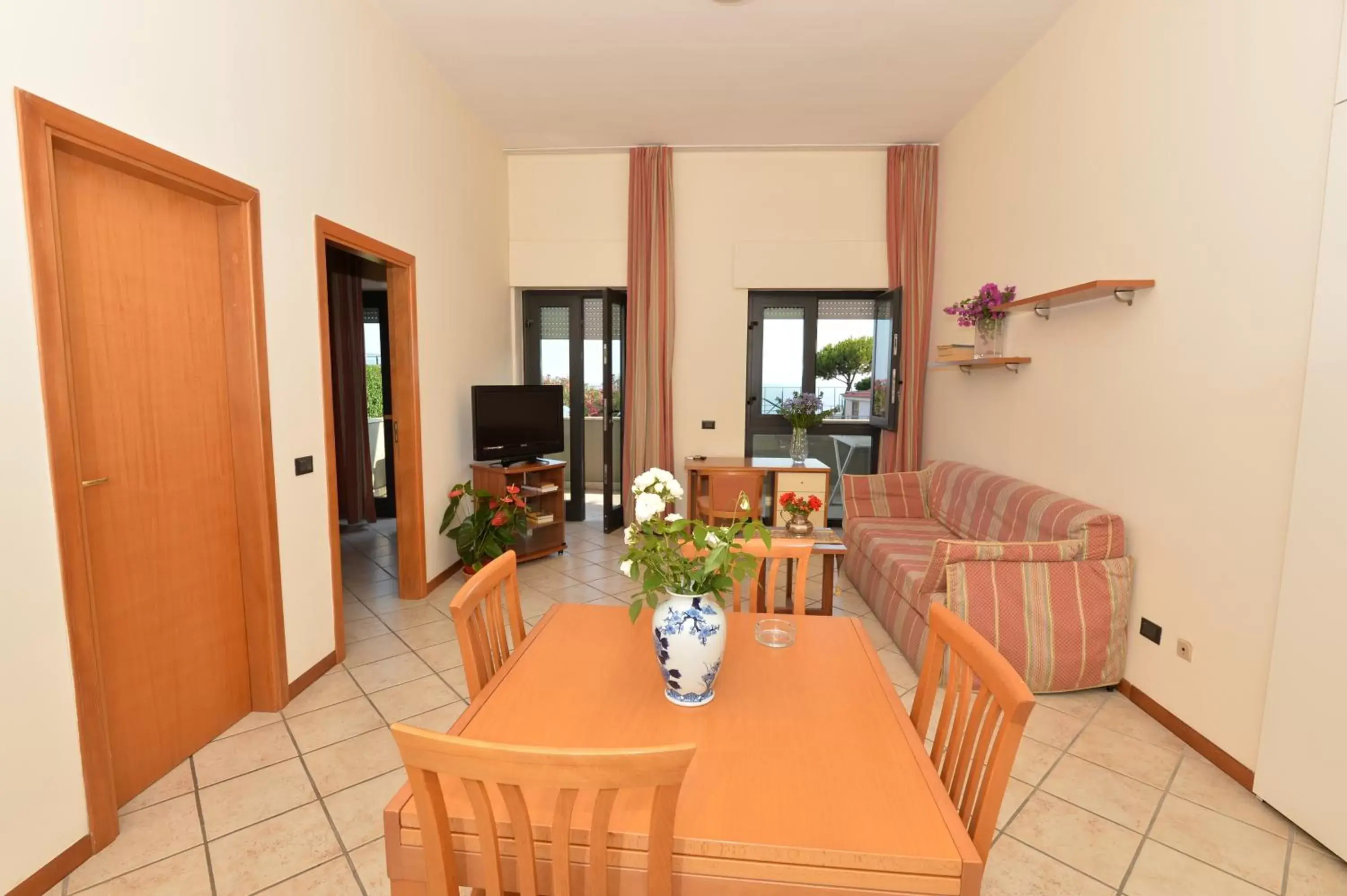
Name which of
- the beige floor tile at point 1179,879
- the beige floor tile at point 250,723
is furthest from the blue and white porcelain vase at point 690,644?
the beige floor tile at point 250,723

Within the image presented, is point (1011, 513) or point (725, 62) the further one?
point (725, 62)

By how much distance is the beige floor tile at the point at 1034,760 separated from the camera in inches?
87.0

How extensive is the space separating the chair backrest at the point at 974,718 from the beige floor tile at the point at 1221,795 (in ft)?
4.44

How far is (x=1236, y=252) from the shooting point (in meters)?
2.26

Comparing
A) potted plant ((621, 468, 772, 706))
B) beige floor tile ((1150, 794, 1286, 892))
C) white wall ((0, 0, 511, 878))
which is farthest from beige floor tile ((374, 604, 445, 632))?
beige floor tile ((1150, 794, 1286, 892))

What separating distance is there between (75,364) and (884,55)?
4.06 m

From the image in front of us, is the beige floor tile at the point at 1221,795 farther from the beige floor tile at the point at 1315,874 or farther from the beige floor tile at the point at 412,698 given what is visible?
the beige floor tile at the point at 412,698

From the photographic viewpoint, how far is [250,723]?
8.28 ft

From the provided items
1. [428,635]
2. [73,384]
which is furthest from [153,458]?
[428,635]

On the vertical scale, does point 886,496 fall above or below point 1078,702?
above

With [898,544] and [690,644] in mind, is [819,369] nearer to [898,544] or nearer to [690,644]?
[898,544]

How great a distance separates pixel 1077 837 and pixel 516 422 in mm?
3842

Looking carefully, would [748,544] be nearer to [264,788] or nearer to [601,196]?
[264,788]

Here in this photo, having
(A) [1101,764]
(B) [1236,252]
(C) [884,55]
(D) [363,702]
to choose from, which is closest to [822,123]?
(C) [884,55]
